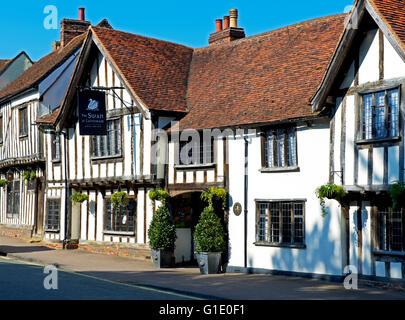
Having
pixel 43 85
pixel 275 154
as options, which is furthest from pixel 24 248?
pixel 275 154

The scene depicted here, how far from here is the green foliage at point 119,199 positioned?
21.7 m

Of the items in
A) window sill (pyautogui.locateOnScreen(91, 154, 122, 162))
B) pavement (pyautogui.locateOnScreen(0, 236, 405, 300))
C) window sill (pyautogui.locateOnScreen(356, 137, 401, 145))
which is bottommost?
pavement (pyautogui.locateOnScreen(0, 236, 405, 300))

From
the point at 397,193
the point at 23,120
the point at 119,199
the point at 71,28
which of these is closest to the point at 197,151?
the point at 119,199

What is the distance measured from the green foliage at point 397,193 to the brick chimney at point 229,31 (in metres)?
12.5

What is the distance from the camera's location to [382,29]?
573 inches

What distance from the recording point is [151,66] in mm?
22906

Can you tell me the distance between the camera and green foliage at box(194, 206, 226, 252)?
18422mm

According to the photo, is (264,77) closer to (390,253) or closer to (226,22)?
(226,22)

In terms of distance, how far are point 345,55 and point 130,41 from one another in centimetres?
1052

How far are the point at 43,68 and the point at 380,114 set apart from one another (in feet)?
61.3

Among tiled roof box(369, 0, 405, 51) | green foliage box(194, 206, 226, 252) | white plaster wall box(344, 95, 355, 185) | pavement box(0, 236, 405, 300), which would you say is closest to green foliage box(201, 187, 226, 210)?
green foliage box(194, 206, 226, 252)

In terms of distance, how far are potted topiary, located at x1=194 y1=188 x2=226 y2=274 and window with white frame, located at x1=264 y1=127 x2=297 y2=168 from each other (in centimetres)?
182

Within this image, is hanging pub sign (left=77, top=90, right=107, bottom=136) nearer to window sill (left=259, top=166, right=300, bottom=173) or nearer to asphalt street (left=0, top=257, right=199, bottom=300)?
asphalt street (left=0, top=257, right=199, bottom=300)
